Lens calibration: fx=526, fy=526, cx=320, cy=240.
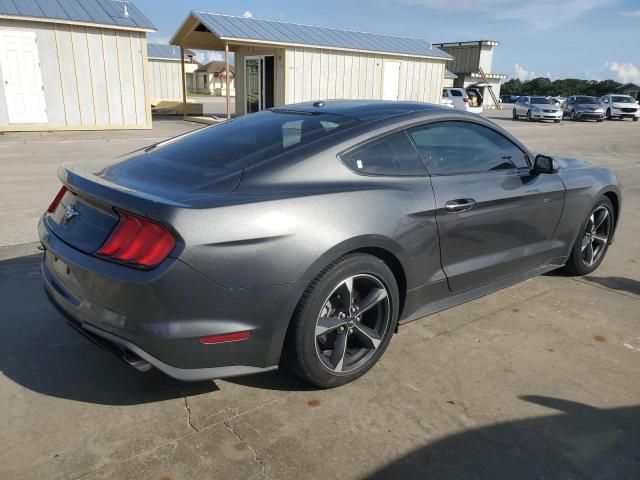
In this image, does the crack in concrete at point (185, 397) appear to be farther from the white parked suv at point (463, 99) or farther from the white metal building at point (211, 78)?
the white metal building at point (211, 78)

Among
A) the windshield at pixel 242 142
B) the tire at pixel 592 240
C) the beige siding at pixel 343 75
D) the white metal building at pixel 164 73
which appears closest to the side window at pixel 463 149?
the windshield at pixel 242 142

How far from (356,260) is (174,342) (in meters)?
1.00

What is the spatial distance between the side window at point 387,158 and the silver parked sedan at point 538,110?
2957 centimetres

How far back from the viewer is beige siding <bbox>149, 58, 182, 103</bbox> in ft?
115

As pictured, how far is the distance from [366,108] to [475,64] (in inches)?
1858

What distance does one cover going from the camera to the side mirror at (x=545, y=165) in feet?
12.4

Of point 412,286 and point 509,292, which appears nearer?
point 412,286

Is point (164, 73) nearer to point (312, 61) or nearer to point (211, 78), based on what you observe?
point (312, 61)

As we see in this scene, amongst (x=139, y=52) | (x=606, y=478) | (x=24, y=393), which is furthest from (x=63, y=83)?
(x=606, y=478)

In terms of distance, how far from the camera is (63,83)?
16.0 m

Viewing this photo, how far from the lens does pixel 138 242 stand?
232 centimetres

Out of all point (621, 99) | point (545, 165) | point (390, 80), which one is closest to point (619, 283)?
point (545, 165)

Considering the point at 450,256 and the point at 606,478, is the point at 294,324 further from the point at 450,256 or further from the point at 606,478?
the point at 606,478

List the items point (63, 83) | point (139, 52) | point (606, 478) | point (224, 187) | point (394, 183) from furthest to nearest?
point (139, 52)
point (63, 83)
point (394, 183)
point (224, 187)
point (606, 478)
